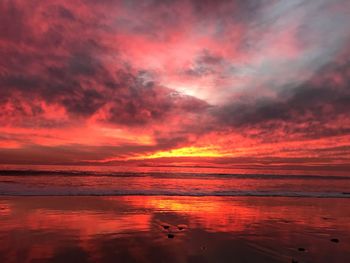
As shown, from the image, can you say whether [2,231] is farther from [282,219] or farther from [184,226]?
[282,219]

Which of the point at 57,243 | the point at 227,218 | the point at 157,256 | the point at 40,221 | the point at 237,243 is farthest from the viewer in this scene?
the point at 227,218

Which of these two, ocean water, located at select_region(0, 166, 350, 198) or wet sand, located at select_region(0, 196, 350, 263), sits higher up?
ocean water, located at select_region(0, 166, 350, 198)

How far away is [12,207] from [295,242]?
1556 centimetres

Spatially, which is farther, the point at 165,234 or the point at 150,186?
the point at 150,186

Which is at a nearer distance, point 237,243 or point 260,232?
point 237,243

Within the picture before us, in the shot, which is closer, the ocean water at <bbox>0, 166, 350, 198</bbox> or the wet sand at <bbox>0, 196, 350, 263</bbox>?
the wet sand at <bbox>0, 196, 350, 263</bbox>

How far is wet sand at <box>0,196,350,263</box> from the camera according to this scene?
983 cm

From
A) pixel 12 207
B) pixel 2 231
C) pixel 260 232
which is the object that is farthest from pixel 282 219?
pixel 12 207

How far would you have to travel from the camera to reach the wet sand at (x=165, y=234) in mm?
9828

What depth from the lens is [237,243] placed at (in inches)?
458

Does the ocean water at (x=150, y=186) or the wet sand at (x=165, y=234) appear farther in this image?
the ocean water at (x=150, y=186)

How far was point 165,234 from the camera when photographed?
504 inches

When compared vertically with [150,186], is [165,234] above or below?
below

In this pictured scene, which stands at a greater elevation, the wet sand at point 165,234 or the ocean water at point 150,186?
the ocean water at point 150,186
